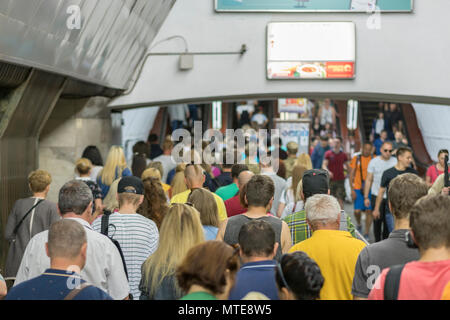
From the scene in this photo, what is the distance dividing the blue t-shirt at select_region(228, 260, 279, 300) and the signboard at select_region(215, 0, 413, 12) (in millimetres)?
10877

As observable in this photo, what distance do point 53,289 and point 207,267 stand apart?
824mm

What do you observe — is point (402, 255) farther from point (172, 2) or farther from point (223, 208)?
point (172, 2)

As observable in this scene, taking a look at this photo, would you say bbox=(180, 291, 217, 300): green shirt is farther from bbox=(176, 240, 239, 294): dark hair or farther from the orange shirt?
the orange shirt

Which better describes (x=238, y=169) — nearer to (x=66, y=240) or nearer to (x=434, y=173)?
(x=434, y=173)

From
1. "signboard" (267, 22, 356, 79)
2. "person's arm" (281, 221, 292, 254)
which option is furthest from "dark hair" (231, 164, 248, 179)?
"signboard" (267, 22, 356, 79)

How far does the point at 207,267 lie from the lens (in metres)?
3.18

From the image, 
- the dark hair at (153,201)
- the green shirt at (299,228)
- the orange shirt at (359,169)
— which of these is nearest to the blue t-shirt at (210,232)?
the green shirt at (299,228)

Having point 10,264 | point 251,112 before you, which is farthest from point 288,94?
point 251,112

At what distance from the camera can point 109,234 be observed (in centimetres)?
529

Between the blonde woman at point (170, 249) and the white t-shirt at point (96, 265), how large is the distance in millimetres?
246

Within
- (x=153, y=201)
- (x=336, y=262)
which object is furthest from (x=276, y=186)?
(x=336, y=262)

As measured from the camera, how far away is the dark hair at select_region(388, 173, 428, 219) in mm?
4320

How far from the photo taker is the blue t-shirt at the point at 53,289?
3.39 meters
